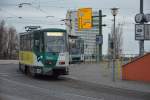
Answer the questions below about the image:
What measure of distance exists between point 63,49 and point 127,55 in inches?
1016

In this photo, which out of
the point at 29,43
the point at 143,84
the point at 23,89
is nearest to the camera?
the point at 23,89

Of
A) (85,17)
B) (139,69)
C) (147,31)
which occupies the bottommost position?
(139,69)

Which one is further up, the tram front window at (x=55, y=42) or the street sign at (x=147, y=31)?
the street sign at (x=147, y=31)

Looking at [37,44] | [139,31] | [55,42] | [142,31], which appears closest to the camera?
[142,31]

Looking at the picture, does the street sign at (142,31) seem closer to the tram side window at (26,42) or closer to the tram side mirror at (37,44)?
the tram side mirror at (37,44)

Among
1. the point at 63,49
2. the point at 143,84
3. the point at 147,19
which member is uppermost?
the point at 147,19

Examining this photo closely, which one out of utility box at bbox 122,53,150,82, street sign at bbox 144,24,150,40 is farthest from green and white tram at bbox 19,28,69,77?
street sign at bbox 144,24,150,40

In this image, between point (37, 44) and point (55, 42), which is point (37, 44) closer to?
point (37, 44)

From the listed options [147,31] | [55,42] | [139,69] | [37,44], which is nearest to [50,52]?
[55,42]

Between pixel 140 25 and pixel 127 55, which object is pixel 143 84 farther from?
pixel 127 55

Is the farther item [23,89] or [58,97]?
[23,89]

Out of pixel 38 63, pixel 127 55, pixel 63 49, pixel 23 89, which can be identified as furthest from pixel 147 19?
pixel 127 55

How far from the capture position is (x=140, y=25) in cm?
2600

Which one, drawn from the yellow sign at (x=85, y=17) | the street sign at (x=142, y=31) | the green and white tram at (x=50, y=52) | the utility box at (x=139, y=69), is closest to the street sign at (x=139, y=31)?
the street sign at (x=142, y=31)
